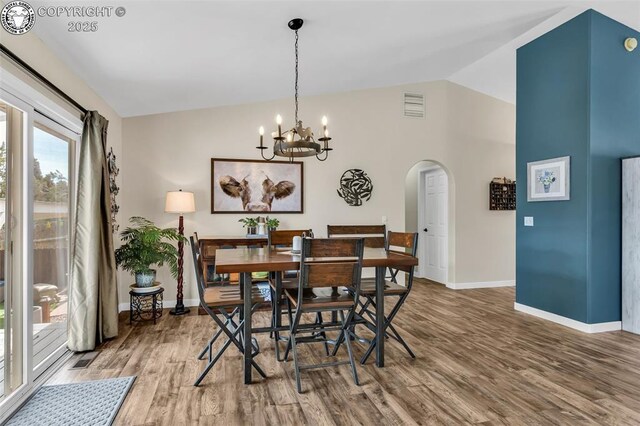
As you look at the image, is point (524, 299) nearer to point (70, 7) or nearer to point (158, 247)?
point (158, 247)

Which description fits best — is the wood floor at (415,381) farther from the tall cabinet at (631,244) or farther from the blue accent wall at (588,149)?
the blue accent wall at (588,149)

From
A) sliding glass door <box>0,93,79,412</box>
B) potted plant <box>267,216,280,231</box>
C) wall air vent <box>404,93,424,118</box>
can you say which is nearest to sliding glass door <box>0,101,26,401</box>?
sliding glass door <box>0,93,79,412</box>

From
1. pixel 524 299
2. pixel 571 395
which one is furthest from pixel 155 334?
pixel 524 299

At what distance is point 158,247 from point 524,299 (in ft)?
14.2

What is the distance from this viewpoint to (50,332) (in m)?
2.95

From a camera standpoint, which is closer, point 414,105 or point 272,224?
point 272,224

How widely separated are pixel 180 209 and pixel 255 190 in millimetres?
1034

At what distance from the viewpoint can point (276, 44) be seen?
3.27 metres

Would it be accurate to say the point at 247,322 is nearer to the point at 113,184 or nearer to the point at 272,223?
the point at 272,223

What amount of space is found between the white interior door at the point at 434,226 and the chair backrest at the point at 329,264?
4.03 m

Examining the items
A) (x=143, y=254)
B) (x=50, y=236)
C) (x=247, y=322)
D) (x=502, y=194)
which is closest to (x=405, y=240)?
(x=247, y=322)

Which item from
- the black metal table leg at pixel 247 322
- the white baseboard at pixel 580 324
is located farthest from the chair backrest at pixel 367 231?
the white baseboard at pixel 580 324

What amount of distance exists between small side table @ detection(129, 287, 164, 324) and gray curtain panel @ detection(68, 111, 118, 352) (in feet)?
2.34

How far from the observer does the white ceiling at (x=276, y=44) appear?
259cm
